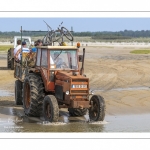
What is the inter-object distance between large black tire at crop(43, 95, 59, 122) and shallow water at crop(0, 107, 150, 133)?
0.15 metres

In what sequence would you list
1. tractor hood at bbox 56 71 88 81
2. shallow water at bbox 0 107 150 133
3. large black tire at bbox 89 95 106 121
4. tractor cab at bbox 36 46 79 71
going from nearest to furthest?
shallow water at bbox 0 107 150 133 < tractor hood at bbox 56 71 88 81 < large black tire at bbox 89 95 106 121 < tractor cab at bbox 36 46 79 71

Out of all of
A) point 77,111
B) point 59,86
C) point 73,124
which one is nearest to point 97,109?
point 73,124

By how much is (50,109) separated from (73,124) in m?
0.71

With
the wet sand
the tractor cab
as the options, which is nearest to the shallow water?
the wet sand

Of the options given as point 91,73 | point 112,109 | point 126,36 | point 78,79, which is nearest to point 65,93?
point 78,79

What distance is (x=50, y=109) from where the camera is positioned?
12.9 meters

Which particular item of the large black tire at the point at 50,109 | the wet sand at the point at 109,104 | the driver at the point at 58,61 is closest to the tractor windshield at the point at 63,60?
the driver at the point at 58,61

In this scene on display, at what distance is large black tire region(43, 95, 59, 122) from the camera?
1263 cm

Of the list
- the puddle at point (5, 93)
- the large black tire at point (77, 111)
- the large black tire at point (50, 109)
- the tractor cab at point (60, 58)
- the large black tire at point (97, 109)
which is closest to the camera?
the large black tire at point (50, 109)

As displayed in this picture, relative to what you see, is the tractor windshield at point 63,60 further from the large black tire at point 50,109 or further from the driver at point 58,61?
the large black tire at point 50,109

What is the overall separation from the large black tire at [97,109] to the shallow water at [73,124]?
0.16 meters

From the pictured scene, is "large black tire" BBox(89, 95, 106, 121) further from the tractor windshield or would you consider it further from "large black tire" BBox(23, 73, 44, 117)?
"large black tire" BBox(23, 73, 44, 117)

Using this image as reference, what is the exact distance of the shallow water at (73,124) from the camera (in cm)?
1233

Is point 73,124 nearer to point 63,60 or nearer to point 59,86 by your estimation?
point 59,86
